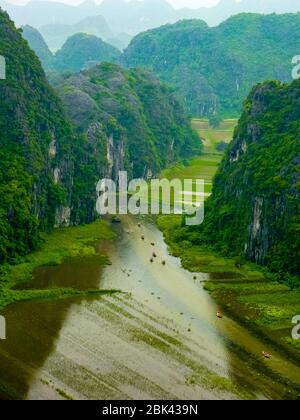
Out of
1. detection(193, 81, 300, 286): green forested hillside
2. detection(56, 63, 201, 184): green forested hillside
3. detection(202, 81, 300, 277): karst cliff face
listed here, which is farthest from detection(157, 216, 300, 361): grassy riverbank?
detection(56, 63, 201, 184): green forested hillside

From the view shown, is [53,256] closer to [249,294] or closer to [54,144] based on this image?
[54,144]

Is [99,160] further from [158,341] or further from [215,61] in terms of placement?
[215,61]

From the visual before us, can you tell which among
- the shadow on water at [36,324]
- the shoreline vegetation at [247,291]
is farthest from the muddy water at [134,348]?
the shoreline vegetation at [247,291]

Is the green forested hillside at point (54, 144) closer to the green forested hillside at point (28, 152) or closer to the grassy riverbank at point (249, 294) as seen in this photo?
the green forested hillside at point (28, 152)

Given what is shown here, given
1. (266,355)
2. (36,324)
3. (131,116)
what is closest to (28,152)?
(36,324)

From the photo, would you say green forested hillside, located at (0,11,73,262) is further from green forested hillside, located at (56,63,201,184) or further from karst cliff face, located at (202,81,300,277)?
karst cliff face, located at (202,81,300,277)
